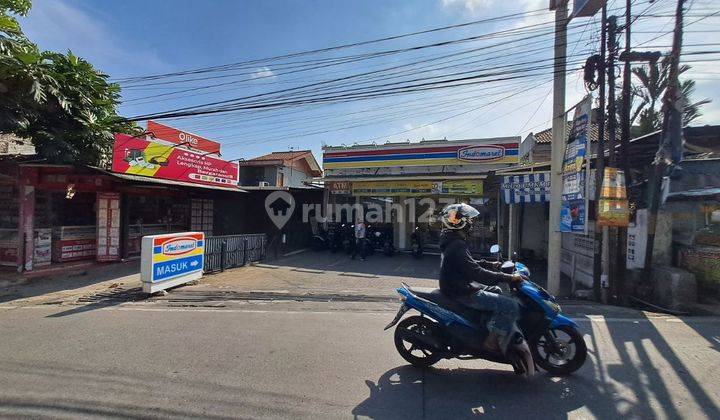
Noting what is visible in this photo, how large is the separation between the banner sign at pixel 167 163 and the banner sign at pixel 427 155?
4.52 metres

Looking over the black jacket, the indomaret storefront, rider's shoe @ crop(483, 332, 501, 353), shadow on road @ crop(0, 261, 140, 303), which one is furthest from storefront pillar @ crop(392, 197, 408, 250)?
rider's shoe @ crop(483, 332, 501, 353)

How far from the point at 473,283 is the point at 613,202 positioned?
17.1 ft

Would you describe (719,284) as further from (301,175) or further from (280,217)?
(301,175)

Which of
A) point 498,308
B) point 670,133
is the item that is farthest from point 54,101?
point 670,133

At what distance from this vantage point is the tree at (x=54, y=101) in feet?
28.3

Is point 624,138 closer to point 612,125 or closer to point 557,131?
point 612,125

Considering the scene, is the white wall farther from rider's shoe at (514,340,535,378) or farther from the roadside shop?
rider's shoe at (514,340,535,378)

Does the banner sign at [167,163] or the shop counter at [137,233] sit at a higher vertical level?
the banner sign at [167,163]

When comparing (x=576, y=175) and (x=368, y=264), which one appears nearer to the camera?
(x=576, y=175)

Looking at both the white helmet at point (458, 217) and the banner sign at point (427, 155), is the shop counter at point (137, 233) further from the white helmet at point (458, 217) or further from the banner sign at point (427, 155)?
the white helmet at point (458, 217)

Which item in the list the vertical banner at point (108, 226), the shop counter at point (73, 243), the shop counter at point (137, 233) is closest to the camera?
the shop counter at point (73, 243)

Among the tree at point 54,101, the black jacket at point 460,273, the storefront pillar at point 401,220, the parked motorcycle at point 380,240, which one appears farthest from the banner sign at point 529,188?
the tree at point 54,101

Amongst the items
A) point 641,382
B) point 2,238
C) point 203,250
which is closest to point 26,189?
point 2,238

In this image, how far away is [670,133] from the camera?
24.4 ft
